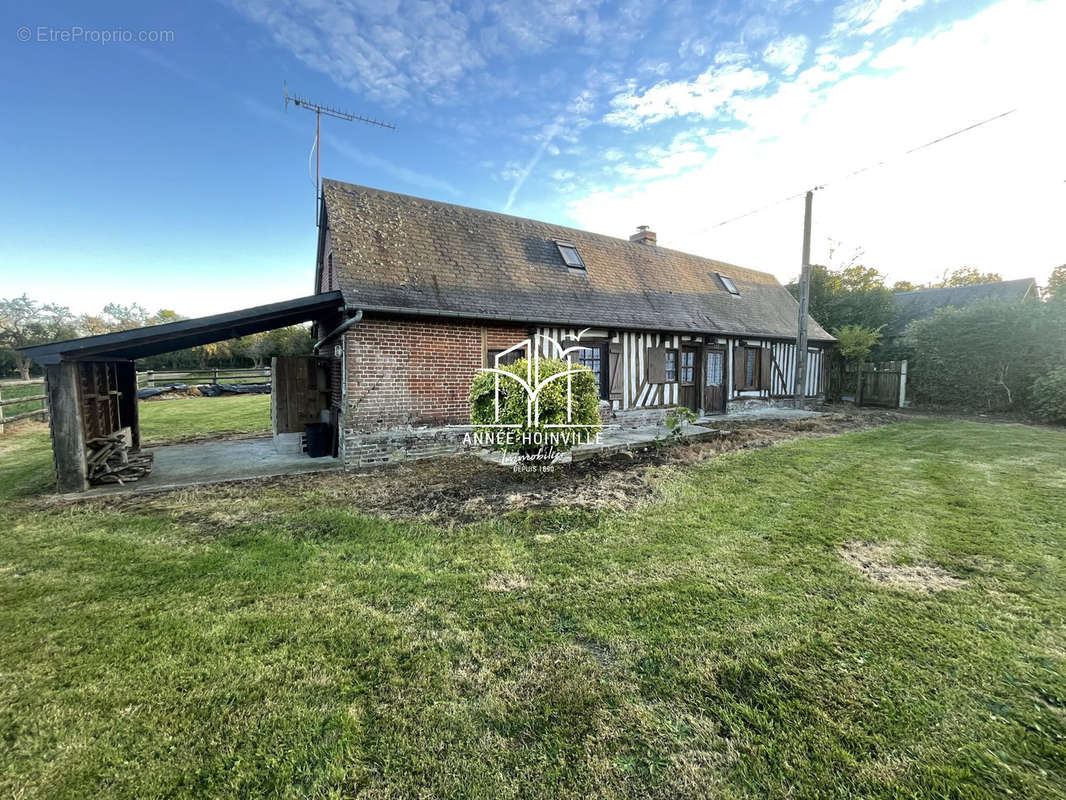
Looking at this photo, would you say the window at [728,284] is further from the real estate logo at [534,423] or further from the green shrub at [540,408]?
the real estate logo at [534,423]

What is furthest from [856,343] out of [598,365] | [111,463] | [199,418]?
[199,418]

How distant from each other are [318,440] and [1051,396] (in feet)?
59.6

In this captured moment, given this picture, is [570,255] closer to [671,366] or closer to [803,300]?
[671,366]

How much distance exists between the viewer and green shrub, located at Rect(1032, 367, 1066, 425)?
10.4 m

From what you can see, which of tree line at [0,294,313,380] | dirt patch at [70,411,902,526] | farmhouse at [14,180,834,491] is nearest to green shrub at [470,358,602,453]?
dirt patch at [70,411,902,526]

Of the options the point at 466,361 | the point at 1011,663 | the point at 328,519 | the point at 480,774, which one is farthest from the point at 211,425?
the point at 1011,663

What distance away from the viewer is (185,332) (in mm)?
5699

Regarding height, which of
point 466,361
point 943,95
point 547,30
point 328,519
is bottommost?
point 328,519

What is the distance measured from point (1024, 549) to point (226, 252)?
2787 centimetres

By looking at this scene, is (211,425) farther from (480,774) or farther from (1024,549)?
(1024,549)

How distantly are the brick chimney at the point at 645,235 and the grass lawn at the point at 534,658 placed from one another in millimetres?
12161

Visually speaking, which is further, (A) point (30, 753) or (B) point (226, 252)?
(B) point (226, 252)

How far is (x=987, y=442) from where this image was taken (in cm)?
816

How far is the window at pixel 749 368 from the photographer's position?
13094 millimetres
